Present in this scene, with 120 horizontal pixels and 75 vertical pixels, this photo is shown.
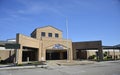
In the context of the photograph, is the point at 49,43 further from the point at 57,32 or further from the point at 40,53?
the point at 57,32

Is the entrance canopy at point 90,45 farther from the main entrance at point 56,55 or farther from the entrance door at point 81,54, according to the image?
the entrance door at point 81,54

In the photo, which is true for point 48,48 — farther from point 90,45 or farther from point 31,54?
point 90,45

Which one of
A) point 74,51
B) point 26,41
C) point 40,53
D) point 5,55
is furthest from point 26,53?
point 74,51

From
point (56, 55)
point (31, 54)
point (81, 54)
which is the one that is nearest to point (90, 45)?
point (81, 54)

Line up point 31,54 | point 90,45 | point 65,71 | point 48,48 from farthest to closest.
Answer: point 90,45, point 31,54, point 48,48, point 65,71

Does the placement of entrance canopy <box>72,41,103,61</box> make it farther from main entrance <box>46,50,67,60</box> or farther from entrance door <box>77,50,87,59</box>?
entrance door <box>77,50,87,59</box>

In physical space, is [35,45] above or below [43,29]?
below

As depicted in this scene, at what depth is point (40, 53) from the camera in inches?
1813

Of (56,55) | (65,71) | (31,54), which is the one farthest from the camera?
(56,55)

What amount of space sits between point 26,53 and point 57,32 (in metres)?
12.6

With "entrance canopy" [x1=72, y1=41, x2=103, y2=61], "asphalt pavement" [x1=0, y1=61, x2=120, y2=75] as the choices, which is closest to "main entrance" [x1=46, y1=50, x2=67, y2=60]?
"entrance canopy" [x1=72, y1=41, x2=103, y2=61]

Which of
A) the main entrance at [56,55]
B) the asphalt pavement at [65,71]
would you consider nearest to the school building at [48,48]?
the main entrance at [56,55]

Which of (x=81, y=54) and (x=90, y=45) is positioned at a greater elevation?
(x=90, y=45)

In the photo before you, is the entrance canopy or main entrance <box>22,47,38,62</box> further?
the entrance canopy
